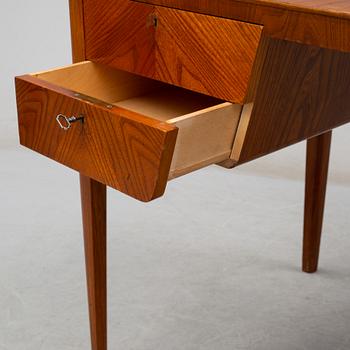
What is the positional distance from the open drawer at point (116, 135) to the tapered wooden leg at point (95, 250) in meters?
0.17

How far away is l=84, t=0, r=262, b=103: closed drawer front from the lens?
1123 millimetres

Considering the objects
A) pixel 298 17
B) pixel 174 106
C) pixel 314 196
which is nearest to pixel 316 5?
pixel 298 17

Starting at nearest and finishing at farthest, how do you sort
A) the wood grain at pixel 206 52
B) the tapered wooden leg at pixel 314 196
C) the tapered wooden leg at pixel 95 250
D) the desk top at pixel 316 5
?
the desk top at pixel 316 5, the wood grain at pixel 206 52, the tapered wooden leg at pixel 95 250, the tapered wooden leg at pixel 314 196

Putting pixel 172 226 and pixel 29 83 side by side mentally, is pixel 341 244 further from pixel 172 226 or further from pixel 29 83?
pixel 29 83

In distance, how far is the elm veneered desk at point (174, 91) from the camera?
103cm

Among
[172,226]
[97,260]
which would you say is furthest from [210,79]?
[172,226]

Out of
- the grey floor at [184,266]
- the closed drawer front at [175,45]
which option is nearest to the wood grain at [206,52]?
the closed drawer front at [175,45]

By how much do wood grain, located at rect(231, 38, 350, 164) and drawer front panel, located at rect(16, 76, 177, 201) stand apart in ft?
0.60

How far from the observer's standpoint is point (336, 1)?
1.04m

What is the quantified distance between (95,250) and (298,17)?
552 millimetres

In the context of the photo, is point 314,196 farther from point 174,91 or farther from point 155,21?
point 155,21

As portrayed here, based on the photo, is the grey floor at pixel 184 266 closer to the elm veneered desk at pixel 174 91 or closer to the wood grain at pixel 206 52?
the elm veneered desk at pixel 174 91

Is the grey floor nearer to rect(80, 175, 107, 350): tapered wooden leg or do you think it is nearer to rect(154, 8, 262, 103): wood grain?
rect(80, 175, 107, 350): tapered wooden leg

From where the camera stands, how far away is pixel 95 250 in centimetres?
136
